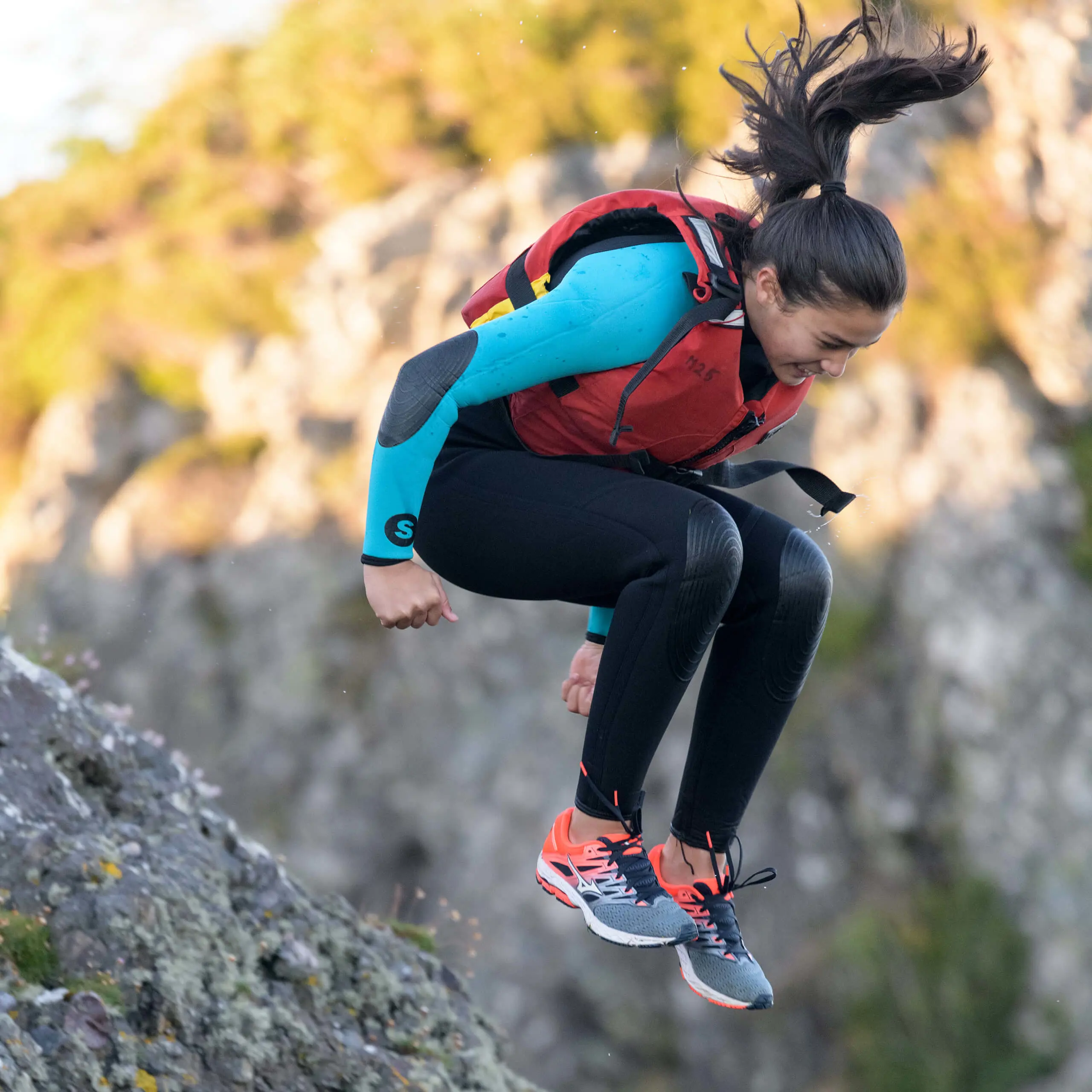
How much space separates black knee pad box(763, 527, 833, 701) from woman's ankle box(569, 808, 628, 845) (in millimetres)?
532

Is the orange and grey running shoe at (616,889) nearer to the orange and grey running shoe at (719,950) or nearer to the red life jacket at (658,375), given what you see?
the orange and grey running shoe at (719,950)

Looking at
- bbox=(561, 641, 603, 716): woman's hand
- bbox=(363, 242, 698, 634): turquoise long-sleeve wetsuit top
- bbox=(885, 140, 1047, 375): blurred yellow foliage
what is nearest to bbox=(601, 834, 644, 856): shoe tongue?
bbox=(561, 641, 603, 716): woman's hand

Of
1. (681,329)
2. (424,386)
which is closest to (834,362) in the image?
(681,329)

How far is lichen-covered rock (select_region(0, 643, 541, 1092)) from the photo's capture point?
2781 mm

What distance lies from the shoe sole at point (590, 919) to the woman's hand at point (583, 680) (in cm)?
45

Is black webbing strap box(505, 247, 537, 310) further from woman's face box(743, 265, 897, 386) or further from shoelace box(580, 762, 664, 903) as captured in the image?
shoelace box(580, 762, 664, 903)

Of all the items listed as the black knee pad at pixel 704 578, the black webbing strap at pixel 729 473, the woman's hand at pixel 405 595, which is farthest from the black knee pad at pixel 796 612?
the woman's hand at pixel 405 595

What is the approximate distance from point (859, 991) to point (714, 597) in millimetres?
10430

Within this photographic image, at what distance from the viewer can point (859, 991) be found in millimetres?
11742

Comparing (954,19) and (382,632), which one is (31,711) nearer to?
(382,632)

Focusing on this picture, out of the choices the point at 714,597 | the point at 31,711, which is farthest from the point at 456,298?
the point at 714,597

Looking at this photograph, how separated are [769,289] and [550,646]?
1131 centimetres

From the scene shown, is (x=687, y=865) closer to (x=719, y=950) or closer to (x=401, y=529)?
(x=719, y=950)

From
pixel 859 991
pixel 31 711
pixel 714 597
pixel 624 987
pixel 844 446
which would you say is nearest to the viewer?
pixel 714 597
